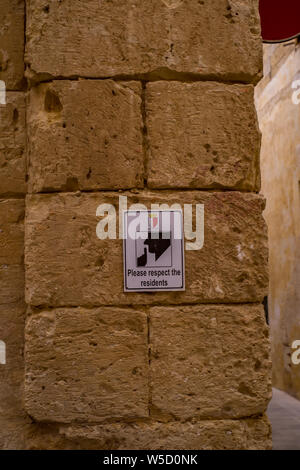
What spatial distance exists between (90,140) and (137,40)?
1.61ft

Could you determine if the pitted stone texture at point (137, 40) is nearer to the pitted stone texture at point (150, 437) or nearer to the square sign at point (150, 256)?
the square sign at point (150, 256)

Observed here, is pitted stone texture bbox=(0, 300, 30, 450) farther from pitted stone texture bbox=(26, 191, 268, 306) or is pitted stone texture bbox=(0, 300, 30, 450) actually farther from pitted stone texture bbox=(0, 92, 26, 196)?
pitted stone texture bbox=(0, 92, 26, 196)

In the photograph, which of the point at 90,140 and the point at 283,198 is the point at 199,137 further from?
the point at 283,198

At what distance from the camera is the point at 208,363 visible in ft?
6.54

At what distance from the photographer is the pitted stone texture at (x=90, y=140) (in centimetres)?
205

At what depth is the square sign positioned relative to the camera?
6.57 ft

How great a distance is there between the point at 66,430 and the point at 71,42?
5.42 ft

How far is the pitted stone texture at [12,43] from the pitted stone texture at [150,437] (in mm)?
1569

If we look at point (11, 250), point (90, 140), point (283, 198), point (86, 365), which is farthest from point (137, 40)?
point (283, 198)

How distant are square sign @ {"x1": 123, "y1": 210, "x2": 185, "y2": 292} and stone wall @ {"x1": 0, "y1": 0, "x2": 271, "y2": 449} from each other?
0.05 metres

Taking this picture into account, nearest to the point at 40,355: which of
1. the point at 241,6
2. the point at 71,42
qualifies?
the point at 71,42

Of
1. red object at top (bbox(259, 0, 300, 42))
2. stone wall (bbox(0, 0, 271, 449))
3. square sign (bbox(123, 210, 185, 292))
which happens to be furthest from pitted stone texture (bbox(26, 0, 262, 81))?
red object at top (bbox(259, 0, 300, 42))

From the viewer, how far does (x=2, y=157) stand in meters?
2.19

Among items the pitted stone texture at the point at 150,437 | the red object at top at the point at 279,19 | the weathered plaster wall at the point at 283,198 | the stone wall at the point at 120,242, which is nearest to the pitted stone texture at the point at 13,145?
the stone wall at the point at 120,242
